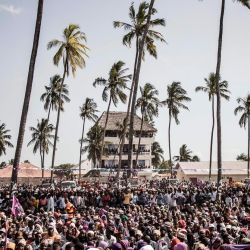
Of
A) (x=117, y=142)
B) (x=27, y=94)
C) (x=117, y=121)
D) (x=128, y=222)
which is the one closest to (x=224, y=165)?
(x=117, y=142)

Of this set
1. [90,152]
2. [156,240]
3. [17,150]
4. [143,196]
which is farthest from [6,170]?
[156,240]

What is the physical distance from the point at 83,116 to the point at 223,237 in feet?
192

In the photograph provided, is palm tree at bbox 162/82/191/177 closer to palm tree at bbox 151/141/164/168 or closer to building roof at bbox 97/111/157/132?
building roof at bbox 97/111/157/132

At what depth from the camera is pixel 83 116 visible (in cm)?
6931

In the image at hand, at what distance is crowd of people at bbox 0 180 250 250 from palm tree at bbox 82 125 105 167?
164 feet

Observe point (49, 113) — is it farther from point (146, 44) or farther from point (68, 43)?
point (146, 44)

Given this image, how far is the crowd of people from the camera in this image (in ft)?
39.5

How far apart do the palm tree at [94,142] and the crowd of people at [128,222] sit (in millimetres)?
50002

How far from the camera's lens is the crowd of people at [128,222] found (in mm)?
12055

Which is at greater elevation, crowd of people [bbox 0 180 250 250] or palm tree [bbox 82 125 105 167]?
palm tree [bbox 82 125 105 167]

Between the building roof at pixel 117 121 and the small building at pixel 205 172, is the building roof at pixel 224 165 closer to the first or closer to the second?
the small building at pixel 205 172

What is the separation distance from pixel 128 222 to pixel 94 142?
6400cm

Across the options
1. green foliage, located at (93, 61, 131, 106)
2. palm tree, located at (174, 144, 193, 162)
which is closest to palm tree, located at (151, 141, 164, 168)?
palm tree, located at (174, 144, 193, 162)

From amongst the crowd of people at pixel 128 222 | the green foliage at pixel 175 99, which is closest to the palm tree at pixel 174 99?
the green foliage at pixel 175 99
